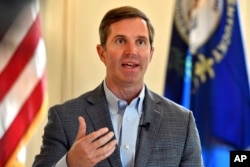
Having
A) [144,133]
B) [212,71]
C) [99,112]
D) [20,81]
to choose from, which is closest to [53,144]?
[99,112]

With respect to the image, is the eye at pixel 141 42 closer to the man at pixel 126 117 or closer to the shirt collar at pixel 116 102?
the man at pixel 126 117

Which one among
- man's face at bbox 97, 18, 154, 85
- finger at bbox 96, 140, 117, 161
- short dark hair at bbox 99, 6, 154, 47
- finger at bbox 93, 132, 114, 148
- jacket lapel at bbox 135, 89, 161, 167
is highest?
short dark hair at bbox 99, 6, 154, 47

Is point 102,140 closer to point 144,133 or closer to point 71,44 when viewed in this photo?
point 144,133

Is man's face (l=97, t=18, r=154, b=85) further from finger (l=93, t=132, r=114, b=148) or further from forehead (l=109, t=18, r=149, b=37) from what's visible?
finger (l=93, t=132, r=114, b=148)

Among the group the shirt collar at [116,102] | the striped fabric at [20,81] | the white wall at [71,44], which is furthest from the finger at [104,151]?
the white wall at [71,44]

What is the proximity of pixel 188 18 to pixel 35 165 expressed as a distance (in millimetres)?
1317

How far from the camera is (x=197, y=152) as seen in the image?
1354 millimetres

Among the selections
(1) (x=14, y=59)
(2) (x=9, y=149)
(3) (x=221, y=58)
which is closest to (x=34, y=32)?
(1) (x=14, y=59)

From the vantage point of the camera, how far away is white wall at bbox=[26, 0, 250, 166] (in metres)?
2.14

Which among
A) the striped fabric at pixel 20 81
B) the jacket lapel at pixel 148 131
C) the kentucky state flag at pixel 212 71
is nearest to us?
the jacket lapel at pixel 148 131

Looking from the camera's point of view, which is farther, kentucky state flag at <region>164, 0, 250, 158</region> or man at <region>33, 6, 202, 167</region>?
kentucky state flag at <region>164, 0, 250, 158</region>

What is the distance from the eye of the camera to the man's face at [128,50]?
4.30 feet

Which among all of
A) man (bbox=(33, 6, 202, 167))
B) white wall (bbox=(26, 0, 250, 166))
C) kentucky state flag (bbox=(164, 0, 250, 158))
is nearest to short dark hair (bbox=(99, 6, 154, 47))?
man (bbox=(33, 6, 202, 167))

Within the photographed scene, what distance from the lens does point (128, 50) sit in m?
1.31
